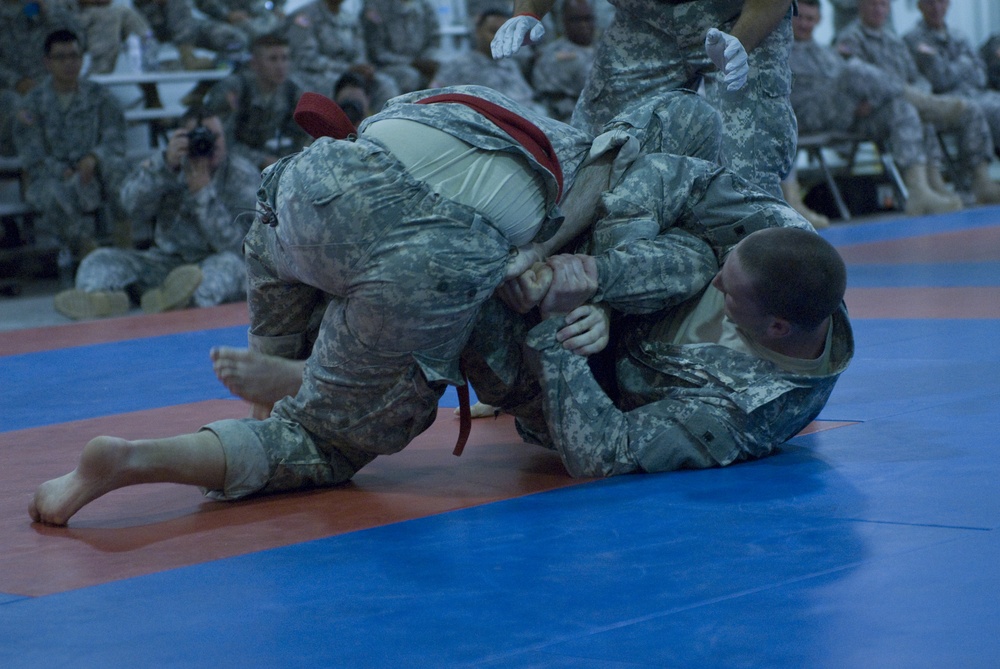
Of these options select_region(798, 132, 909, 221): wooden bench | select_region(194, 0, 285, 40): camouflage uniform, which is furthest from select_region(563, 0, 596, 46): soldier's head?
select_region(194, 0, 285, 40): camouflage uniform

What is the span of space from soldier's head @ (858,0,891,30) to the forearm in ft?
26.8

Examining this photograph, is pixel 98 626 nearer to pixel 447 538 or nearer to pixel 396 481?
pixel 447 538

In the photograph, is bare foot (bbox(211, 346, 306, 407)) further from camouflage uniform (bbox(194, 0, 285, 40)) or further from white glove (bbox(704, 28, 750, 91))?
camouflage uniform (bbox(194, 0, 285, 40))

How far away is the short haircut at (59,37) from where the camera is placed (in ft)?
28.2

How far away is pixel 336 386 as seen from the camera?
8.61 ft

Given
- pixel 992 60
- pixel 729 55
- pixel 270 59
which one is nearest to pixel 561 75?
pixel 270 59

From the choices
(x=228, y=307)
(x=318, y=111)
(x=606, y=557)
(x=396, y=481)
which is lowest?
(x=228, y=307)

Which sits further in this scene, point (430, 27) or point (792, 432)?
point (430, 27)

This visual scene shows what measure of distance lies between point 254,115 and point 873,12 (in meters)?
5.51

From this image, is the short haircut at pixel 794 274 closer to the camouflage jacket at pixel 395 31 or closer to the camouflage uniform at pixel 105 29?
the camouflage uniform at pixel 105 29

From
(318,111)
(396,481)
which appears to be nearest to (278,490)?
(396,481)

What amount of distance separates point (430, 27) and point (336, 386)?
8657 mm

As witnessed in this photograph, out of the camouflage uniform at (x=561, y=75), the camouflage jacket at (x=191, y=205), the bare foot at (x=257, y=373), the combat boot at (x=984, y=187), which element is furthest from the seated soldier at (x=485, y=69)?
the bare foot at (x=257, y=373)

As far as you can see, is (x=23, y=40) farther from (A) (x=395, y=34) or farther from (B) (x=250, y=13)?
(A) (x=395, y=34)
